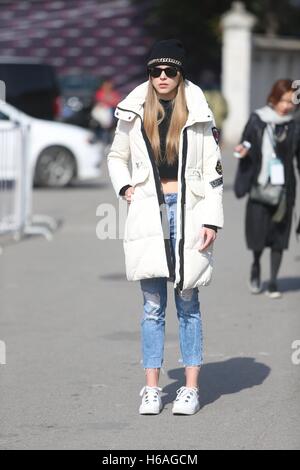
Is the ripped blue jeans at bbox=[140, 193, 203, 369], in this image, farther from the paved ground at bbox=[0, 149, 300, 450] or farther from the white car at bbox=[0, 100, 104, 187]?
the white car at bbox=[0, 100, 104, 187]

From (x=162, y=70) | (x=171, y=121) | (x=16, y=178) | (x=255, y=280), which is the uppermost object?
(x=162, y=70)

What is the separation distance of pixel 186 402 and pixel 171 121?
138 centimetres

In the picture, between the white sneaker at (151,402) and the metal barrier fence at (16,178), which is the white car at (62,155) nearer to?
the metal barrier fence at (16,178)

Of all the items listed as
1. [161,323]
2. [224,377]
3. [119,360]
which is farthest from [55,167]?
[161,323]

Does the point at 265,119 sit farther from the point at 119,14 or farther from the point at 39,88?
the point at 119,14

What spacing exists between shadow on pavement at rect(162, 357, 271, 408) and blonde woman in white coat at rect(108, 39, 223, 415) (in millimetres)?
532

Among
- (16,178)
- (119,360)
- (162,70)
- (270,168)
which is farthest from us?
(16,178)

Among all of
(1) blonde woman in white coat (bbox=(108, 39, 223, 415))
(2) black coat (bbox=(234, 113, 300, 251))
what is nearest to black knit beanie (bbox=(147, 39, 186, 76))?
(1) blonde woman in white coat (bbox=(108, 39, 223, 415))

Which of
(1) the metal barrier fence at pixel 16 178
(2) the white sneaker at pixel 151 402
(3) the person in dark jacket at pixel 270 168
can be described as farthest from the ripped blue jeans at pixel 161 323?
(1) the metal barrier fence at pixel 16 178

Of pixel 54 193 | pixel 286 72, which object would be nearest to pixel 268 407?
pixel 54 193

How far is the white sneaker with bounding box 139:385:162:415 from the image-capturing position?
681 centimetres

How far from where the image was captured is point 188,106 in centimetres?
674

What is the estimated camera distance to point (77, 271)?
1242 cm

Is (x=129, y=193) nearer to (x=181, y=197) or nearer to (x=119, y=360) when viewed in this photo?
(x=181, y=197)
